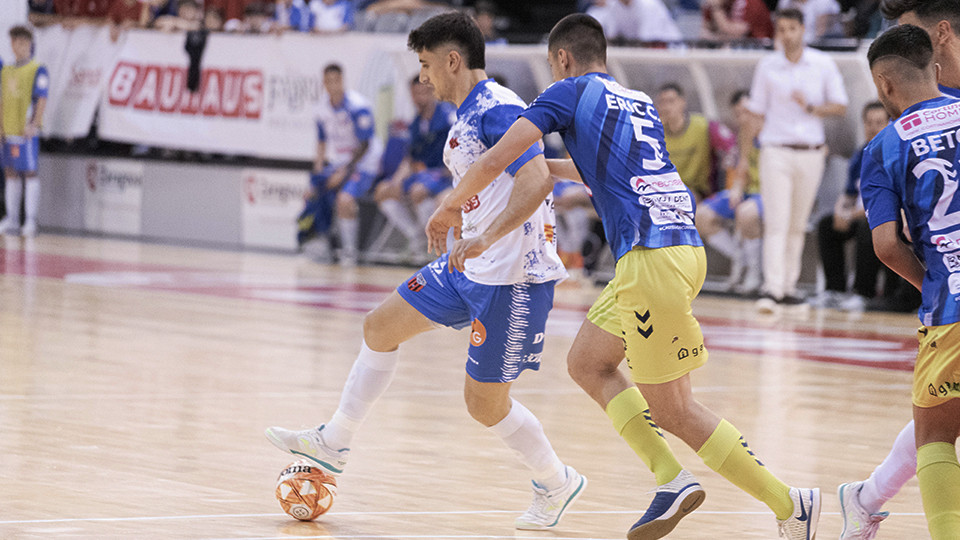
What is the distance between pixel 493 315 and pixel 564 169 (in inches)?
23.7

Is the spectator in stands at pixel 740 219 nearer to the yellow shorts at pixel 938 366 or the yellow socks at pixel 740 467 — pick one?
the yellow socks at pixel 740 467

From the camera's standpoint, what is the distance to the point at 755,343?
442 inches

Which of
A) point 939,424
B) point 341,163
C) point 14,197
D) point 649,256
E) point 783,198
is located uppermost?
point 649,256

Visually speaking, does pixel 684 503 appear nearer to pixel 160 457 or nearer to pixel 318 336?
pixel 160 457

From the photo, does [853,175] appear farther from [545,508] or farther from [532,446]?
[545,508]

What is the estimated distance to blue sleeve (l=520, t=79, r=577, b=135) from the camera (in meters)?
4.69

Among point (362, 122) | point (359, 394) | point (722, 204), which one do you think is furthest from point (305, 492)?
point (362, 122)

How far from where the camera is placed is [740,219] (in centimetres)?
1396

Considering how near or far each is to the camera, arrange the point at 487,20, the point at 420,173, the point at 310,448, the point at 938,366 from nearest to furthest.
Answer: the point at 938,366
the point at 310,448
the point at 420,173
the point at 487,20

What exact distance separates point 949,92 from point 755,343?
6736 mm

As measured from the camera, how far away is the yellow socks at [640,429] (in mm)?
4984

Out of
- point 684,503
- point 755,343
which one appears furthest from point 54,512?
point 755,343

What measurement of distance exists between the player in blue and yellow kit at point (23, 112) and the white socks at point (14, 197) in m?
0.03

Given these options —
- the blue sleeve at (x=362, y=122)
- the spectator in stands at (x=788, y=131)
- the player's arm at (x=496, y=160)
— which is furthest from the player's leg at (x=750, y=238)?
the player's arm at (x=496, y=160)
